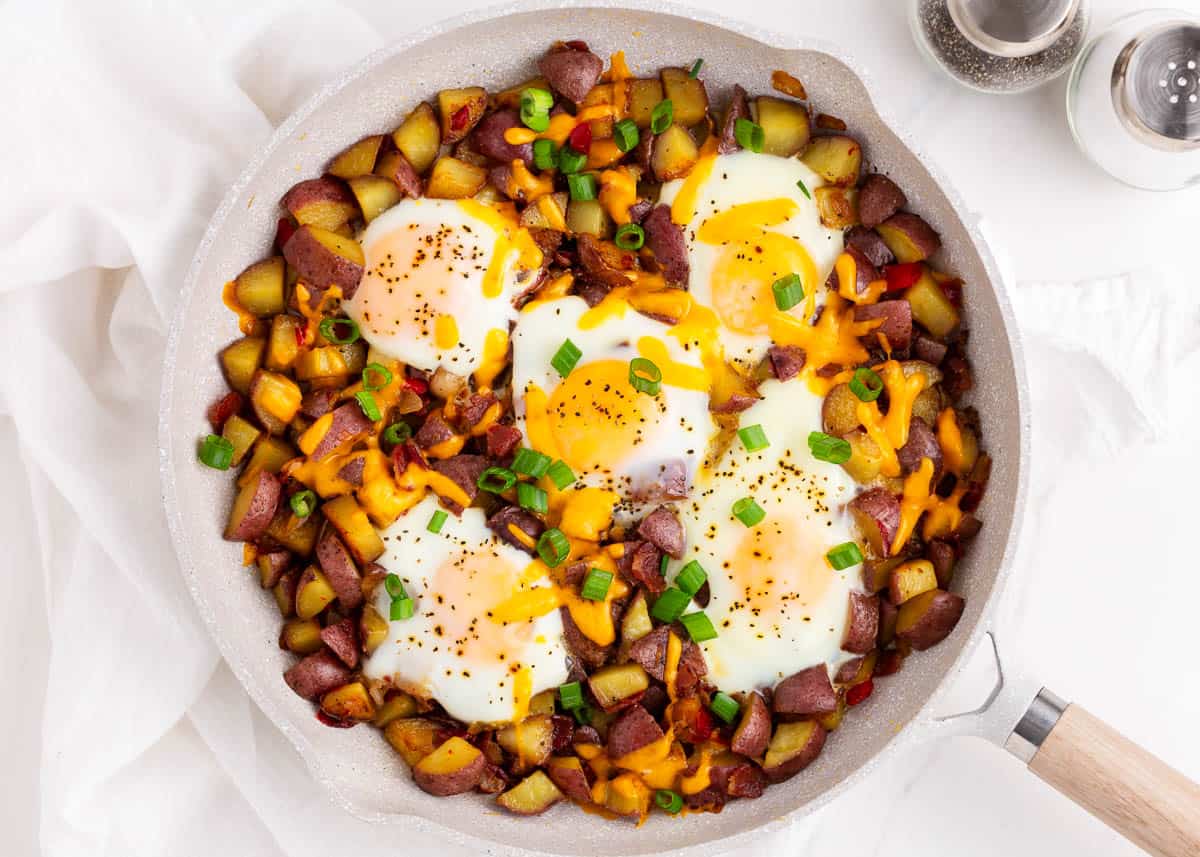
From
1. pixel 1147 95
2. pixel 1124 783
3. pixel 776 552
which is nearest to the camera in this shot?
pixel 1124 783

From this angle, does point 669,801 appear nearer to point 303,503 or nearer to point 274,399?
point 303,503

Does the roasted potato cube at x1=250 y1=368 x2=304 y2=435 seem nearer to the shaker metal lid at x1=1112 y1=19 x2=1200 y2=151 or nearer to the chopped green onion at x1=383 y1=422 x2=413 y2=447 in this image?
the chopped green onion at x1=383 y1=422 x2=413 y2=447

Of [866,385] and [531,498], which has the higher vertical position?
[866,385]

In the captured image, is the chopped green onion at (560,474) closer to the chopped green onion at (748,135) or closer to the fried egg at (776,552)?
the fried egg at (776,552)

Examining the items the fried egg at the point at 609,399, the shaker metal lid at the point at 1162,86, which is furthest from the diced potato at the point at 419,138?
the shaker metal lid at the point at 1162,86

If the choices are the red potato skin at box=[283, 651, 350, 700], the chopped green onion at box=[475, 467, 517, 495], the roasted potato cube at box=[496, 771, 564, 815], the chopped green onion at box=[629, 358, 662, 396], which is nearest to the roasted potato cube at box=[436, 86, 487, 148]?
the chopped green onion at box=[629, 358, 662, 396]

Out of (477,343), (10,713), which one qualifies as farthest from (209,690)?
(477,343)

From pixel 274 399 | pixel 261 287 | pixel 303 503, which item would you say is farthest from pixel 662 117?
pixel 303 503
